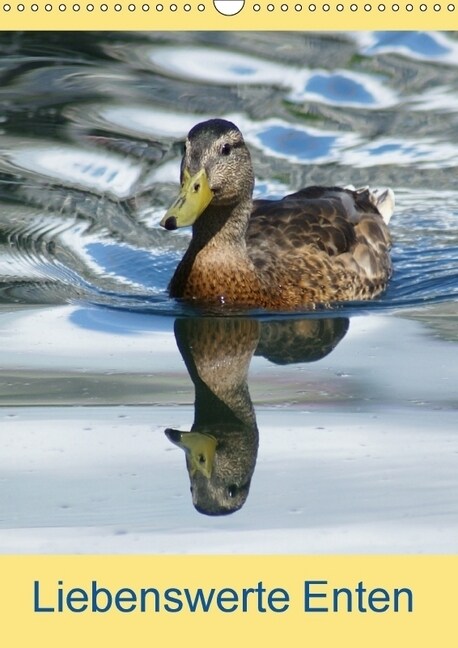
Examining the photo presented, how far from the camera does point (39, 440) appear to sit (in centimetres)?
729

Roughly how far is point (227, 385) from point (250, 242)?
2.32 meters

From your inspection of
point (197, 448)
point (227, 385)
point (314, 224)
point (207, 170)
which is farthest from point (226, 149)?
point (197, 448)

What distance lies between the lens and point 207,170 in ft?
30.6

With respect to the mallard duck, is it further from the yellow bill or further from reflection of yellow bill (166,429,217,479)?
reflection of yellow bill (166,429,217,479)

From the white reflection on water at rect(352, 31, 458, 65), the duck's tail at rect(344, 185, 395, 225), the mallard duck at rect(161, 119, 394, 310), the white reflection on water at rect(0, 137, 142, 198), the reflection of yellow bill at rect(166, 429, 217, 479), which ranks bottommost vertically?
the reflection of yellow bill at rect(166, 429, 217, 479)

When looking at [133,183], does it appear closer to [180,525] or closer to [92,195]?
[92,195]

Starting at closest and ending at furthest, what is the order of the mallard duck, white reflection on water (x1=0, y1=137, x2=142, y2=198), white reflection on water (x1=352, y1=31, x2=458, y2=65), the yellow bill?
the yellow bill < the mallard duck < white reflection on water (x1=0, y1=137, x2=142, y2=198) < white reflection on water (x1=352, y1=31, x2=458, y2=65)

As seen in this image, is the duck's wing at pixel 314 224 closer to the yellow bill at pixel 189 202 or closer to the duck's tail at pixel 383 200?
the duck's tail at pixel 383 200

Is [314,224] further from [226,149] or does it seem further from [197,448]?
[197,448]

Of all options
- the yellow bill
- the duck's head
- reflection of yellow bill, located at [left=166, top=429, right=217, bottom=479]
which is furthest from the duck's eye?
reflection of yellow bill, located at [left=166, top=429, right=217, bottom=479]

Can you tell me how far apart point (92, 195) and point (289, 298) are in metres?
3.15

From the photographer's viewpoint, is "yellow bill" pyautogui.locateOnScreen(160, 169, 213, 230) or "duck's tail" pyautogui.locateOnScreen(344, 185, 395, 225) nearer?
"yellow bill" pyautogui.locateOnScreen(160, 169, 213, 230)

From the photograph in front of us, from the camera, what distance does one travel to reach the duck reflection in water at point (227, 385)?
6.78 meters

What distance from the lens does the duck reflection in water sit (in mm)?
6781
